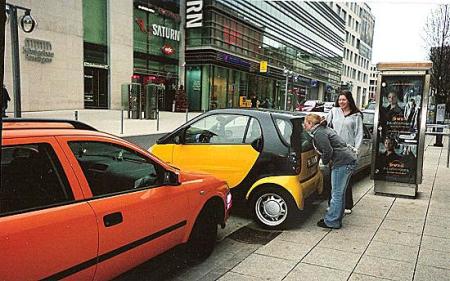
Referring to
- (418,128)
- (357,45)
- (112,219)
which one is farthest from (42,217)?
(357,45)

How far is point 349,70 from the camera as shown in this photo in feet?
301

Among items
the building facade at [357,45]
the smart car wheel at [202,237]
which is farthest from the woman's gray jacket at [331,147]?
the building facade at [357,45]

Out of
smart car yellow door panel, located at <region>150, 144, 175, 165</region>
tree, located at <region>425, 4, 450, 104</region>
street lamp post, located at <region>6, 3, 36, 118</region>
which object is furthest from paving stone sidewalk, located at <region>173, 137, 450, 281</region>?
tree, located at <region>425, 4, 450, 104</region>

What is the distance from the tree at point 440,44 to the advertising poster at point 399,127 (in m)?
17.2

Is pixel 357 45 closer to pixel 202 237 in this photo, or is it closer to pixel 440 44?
pixel 440 44

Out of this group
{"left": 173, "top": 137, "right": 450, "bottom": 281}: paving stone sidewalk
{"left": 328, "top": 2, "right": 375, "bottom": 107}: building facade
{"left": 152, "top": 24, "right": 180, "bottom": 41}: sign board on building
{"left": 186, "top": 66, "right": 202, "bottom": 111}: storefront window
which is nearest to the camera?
{"left": 173, "top": 137, "right": 450, "bottom": 281}: paving stone sidewalk

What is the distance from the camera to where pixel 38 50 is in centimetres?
2250

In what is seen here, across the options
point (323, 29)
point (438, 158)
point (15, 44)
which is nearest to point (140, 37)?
point (15, 44)

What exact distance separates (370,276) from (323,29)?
7035 centimetres

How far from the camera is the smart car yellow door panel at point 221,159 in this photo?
213 inches

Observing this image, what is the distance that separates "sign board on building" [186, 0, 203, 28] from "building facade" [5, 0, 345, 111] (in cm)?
71

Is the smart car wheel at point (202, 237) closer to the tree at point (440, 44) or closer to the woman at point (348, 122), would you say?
the woman at point (348, 122)

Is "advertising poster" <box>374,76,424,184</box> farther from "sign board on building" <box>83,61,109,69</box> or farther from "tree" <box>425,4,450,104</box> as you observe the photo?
"sign board on building" <box>83,61,109,69</box>

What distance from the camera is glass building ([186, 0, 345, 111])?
35.3 metres
